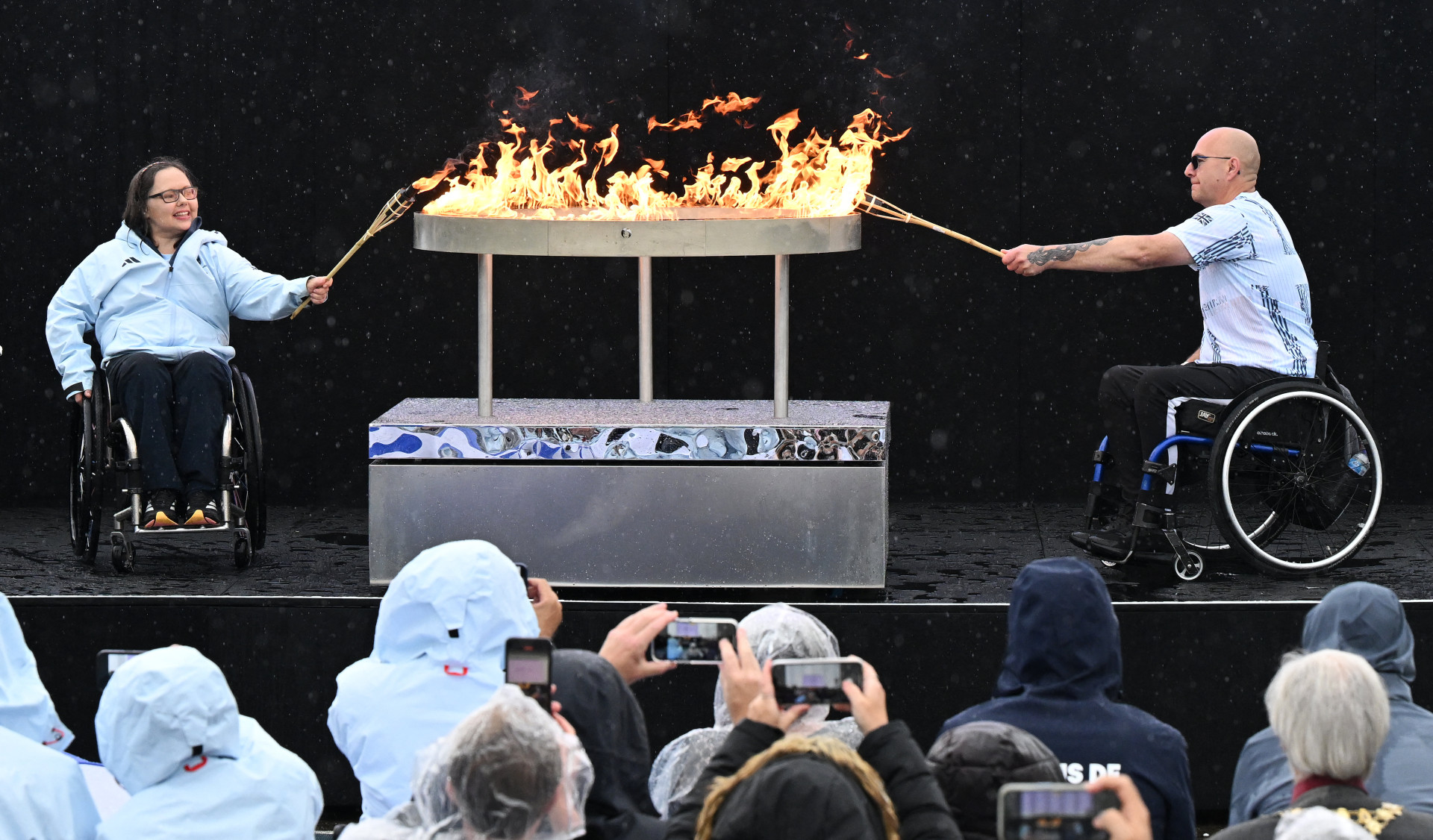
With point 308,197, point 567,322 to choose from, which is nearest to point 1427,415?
point 567,322

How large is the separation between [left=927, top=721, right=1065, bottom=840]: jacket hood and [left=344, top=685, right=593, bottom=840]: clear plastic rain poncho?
0.49m

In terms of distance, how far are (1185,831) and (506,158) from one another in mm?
3232

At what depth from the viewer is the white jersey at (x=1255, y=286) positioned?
501 centimetres

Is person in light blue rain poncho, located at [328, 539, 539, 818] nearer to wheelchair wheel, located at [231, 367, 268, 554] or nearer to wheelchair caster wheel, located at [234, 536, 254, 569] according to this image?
wheelchair wheel, located at [231, 367, 268, 554]

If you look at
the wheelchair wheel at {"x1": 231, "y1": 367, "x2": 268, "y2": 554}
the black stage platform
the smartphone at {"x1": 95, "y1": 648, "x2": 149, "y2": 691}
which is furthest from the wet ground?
the smartphone at {"x1": 95, "y1": 648, "x2": 149, "y2": 691}

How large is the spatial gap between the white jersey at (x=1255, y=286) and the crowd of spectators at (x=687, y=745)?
2.11 metres

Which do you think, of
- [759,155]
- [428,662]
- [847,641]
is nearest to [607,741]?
[428,662]

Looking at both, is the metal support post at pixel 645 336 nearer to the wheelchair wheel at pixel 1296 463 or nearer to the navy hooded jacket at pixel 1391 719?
the wheelchair wheel at pixel 1296 463

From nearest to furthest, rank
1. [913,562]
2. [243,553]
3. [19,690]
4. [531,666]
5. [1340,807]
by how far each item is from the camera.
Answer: [1340,807], [531,666], [19,690], [243,553], [913,562]

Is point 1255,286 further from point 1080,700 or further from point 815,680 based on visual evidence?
point 815,680

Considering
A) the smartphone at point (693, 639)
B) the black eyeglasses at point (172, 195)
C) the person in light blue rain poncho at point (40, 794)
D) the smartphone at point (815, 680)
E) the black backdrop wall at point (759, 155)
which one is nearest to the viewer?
the smartphone at point (815, 680)

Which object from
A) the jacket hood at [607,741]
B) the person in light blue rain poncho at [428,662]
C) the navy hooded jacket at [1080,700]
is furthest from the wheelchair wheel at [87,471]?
the navy hooded jacket at [1080,700]

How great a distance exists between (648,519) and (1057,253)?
4.40 feet

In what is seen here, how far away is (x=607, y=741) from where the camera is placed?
2.61 meters
